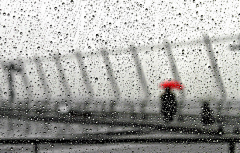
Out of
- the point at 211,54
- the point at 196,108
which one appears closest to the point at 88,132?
the point at 196,108

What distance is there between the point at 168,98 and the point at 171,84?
69 mm

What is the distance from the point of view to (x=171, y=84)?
1111 mm

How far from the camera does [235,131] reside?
113cm

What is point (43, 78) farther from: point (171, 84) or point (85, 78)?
point (171, 84)

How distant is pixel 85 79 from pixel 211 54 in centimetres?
62

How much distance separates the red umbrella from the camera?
1104mm

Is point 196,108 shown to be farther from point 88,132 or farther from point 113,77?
point 88,132

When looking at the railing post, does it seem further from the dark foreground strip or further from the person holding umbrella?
the person holding umbrella

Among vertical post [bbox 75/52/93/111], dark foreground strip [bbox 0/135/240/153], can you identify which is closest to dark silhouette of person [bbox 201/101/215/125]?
dark foreground strip [bbox 0/135/240/153]

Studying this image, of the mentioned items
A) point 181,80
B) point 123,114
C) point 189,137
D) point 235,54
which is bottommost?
point 189,137

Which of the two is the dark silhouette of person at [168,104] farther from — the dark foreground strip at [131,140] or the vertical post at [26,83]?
the vertical post at [26,83]

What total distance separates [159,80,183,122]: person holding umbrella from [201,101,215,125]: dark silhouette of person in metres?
0.14

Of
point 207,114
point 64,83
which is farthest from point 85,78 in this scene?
point 207,114

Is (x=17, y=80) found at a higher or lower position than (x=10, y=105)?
higher
